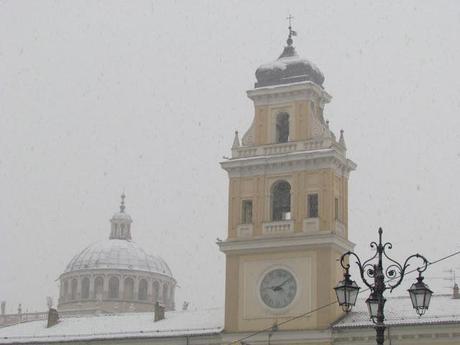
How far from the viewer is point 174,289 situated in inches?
3713

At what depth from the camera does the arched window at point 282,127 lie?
A: 157 ft

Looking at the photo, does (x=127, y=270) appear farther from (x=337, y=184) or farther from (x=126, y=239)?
(x=337, y=184)

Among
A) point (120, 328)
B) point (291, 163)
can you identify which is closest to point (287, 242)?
point (291, 163)

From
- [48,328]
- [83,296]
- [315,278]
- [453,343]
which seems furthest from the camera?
[83,296]

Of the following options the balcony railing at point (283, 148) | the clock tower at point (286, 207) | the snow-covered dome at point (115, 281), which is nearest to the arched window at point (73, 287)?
the snow-covered dome at point (115, 281)

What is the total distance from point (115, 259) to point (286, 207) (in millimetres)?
45331

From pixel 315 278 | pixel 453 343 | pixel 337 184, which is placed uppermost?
pixel 337 184

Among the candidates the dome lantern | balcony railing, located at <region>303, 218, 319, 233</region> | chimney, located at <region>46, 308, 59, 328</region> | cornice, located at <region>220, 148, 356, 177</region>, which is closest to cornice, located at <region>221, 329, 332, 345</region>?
balcony railing, located at <region>303, 218, 319, 233</region>

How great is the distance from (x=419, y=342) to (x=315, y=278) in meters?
5.28

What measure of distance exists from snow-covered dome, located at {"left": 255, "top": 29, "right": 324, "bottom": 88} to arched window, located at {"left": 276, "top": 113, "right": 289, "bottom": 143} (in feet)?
4.98

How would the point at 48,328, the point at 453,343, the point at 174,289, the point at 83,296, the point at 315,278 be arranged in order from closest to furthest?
the point at 453,343, the point at 315,278, the point at 48,328, the point at 83,296, the point at 174,289

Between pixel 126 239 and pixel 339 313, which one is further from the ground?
pixel 126 239

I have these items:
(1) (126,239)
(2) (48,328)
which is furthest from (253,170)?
(1) (126,239)

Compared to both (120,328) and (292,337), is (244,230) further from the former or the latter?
(120,328)
